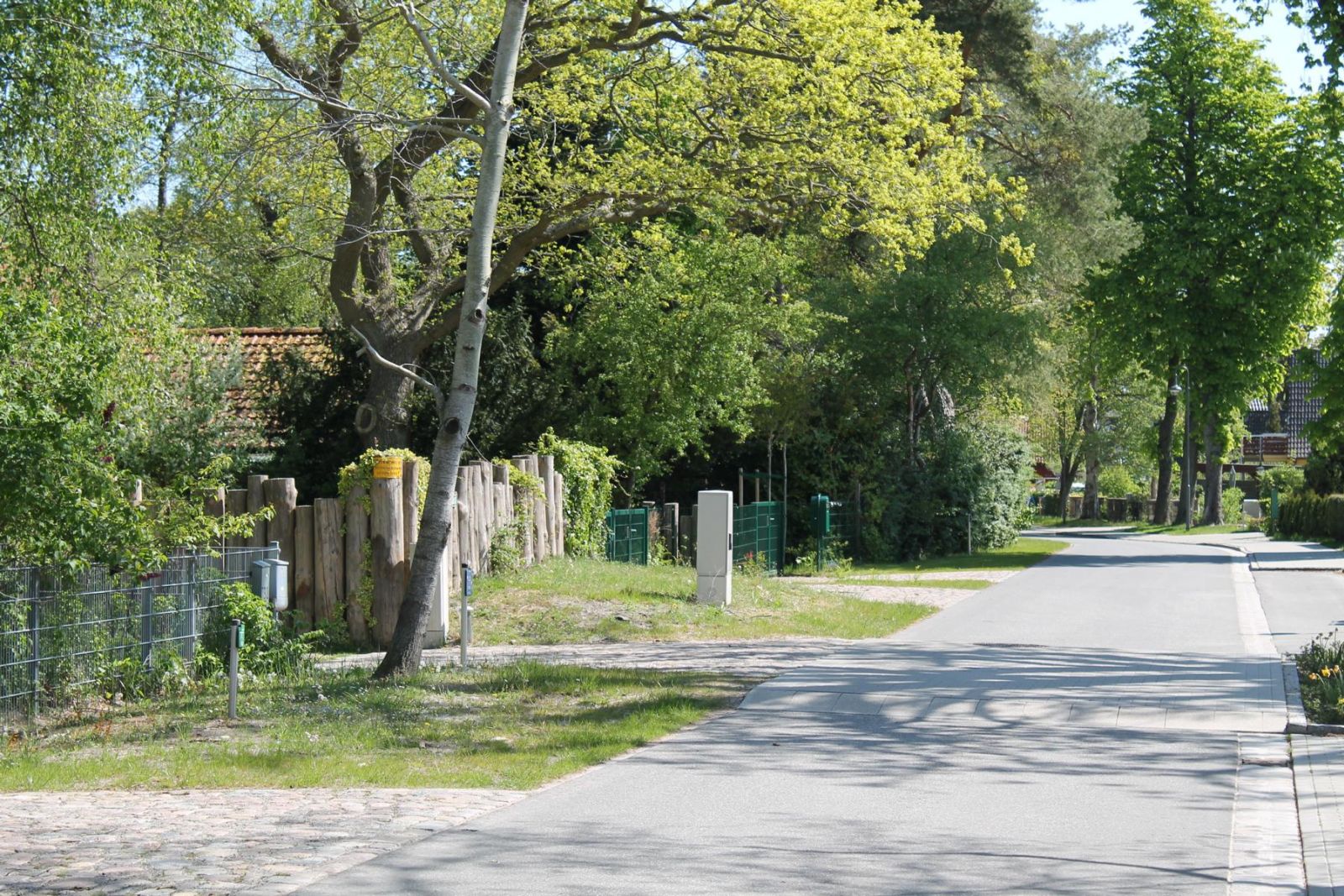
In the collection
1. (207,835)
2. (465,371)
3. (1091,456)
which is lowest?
(207,835)

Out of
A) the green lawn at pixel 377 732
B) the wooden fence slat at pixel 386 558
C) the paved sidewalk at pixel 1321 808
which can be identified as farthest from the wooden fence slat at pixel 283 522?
the paved sidewalk at pixel 1321 808

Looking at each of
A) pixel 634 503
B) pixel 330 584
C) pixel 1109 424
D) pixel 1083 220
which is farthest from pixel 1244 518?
pixel 330 584

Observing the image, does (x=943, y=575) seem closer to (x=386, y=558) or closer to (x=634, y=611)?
(x=634, y=611)

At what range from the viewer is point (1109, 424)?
82.2 m

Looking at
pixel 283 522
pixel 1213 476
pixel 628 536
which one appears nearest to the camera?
pixel 283 522

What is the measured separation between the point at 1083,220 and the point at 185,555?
3442 cm

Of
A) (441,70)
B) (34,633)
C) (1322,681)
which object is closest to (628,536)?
(441,70)

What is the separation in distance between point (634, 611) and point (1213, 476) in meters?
45.2

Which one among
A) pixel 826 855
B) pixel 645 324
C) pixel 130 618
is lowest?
pixel 826 855

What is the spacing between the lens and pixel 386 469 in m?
16.0

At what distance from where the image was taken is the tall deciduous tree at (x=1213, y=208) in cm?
4172

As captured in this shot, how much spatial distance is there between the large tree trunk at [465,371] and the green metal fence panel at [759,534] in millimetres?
13320

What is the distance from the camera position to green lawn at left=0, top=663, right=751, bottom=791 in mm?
8984

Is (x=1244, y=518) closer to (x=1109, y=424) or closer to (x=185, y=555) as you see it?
(x=1109, y=424)
